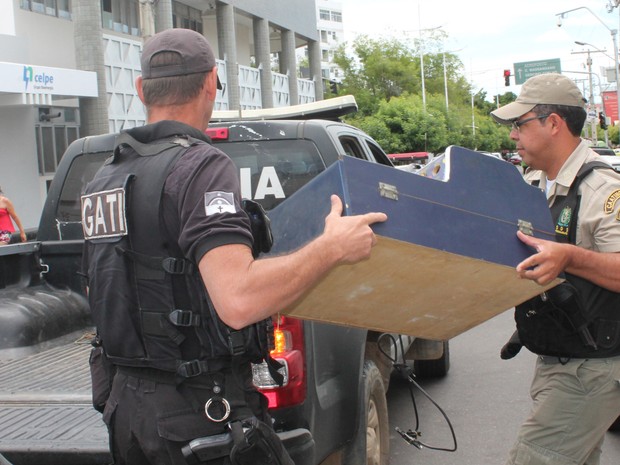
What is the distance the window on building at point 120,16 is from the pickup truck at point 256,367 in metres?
22.5

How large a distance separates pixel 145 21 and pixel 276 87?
2364 cm

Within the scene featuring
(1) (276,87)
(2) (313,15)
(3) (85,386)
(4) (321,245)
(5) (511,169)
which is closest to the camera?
(4) (321,245)

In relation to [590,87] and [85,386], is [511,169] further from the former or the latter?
[590,87]

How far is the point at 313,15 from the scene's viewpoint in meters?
42.8

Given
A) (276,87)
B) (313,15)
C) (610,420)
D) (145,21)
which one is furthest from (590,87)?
(610,420)

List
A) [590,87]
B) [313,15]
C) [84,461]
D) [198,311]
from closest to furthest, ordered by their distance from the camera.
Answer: [198,311] → [84,461] → [313,15] → [590,87]

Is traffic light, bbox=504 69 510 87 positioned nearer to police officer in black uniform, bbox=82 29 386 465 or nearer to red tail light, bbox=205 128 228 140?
red tail light, bbox=205 128 228 140

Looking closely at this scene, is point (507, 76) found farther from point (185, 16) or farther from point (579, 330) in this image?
point (579, 330)

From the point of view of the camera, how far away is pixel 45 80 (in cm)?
1988

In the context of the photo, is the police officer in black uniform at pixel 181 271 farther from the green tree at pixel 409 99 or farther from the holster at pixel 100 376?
the green tree at pixel 409 99

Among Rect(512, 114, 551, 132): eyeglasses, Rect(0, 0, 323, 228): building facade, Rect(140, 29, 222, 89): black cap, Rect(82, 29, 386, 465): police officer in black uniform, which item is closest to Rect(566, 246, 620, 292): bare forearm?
Rect(512, 114, 551, 132): eyeglasses

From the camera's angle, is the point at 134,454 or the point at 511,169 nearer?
the point at 134,454

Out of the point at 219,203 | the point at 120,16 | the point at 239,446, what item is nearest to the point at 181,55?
the point at 219,203

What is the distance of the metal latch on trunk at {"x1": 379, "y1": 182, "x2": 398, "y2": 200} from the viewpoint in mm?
2307
